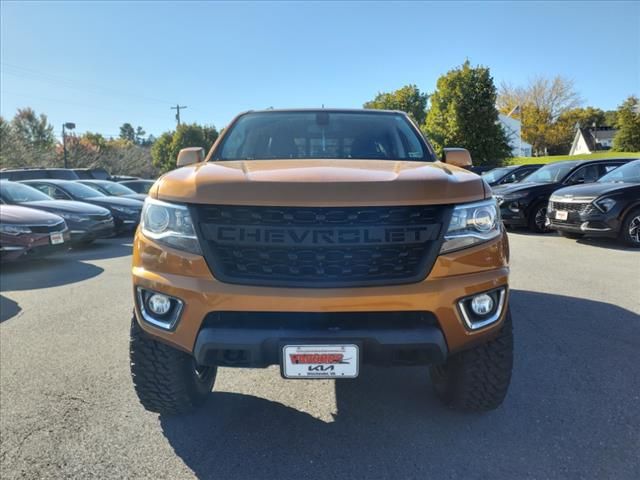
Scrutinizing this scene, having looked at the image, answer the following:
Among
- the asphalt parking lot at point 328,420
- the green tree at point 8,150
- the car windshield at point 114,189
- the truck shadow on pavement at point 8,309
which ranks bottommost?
the truck shadow on pavement at point 8,309

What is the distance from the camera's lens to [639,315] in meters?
4.47

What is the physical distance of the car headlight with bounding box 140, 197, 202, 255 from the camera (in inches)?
87.5

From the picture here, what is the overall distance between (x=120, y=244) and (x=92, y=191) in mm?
2606

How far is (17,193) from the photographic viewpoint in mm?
9352

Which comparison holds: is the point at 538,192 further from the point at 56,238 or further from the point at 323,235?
the point at 323,235

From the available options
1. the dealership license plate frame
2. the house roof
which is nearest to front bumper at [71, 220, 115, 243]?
the dealership license plate frame

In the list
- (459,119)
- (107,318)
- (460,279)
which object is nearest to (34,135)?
(459,119)

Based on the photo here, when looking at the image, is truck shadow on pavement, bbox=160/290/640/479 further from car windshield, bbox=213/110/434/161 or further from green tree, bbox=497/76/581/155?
green tree, bbox=497/76/581/155

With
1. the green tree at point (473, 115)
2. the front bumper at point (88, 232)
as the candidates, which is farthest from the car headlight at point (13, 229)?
the green tree at point (473, 115)

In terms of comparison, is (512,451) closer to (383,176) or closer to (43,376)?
(383,176)

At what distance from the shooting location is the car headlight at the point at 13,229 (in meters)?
7.19

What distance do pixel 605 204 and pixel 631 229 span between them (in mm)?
601

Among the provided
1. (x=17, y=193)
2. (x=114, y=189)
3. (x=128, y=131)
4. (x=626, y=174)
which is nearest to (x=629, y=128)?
(x=626, y=174)

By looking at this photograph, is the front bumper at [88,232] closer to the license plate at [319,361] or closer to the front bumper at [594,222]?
the license plate at [319,361]
